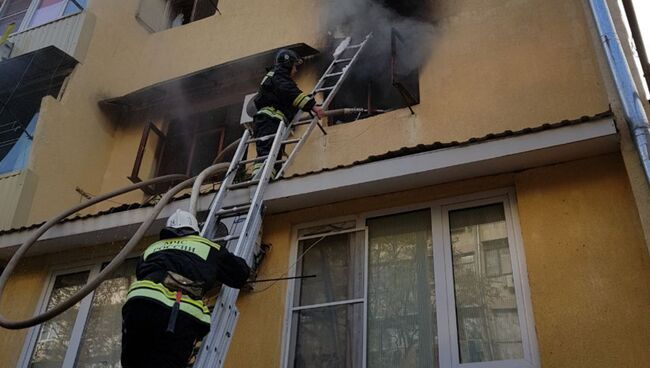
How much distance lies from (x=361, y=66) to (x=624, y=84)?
3.47 meters

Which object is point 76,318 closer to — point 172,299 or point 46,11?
point 172,299

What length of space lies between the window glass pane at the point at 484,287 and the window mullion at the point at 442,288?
2.4 inches

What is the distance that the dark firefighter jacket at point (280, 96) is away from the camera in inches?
239

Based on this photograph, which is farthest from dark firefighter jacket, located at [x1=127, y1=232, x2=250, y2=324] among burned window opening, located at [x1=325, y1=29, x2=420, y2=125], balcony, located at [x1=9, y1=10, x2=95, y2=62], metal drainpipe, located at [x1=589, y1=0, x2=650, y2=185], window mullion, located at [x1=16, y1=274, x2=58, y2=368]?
balcony, located at [x1=9, y1=10, x2=95, y2=62]

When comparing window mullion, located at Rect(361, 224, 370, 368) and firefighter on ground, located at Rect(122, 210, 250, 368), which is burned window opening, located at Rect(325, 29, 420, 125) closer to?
window mullion, located at Rect(361, 224, 370, 368)

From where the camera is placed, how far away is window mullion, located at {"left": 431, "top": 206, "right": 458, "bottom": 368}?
14.5 ft

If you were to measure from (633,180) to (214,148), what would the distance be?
5140 mm

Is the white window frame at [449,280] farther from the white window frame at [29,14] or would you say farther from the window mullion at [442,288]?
the white window frame at [29,14]

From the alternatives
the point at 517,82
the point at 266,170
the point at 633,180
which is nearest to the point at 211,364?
the point at 266,170

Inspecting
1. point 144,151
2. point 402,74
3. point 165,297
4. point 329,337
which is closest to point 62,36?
point 144,151

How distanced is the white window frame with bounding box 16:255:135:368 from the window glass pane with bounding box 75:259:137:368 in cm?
4

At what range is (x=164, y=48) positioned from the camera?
9094 millimetres

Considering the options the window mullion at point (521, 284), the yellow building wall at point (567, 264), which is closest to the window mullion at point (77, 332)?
the yellow building wall at point (567, 264)

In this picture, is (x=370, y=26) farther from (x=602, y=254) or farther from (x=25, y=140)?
(x=25, y=140)
